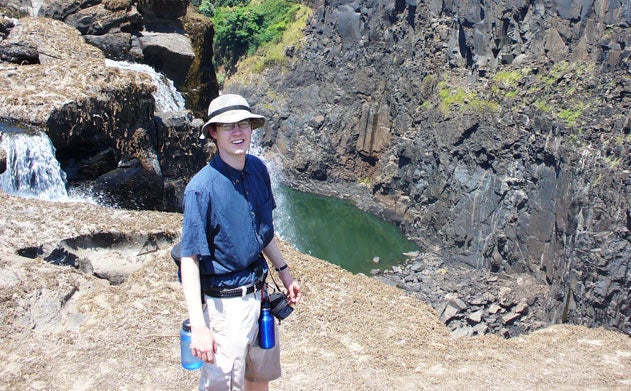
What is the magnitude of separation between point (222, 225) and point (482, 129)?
41.1m

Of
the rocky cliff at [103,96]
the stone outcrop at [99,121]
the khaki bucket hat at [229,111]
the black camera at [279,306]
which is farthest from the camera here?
the rocky cliff at [103,96]

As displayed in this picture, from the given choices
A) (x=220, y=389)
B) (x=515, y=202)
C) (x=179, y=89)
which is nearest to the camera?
(x=220, y=389)

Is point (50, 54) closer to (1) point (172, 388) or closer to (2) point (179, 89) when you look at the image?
(2) point (179, 89)

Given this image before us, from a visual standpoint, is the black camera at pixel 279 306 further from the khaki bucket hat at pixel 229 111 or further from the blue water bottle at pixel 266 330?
the khaki bucket hat at pixel 229 111

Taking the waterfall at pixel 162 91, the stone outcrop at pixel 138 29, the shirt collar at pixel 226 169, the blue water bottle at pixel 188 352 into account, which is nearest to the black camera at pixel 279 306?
the blue water bottle at pixel 188 352

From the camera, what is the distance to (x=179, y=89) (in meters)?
24.8

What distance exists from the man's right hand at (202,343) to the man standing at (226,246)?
0.06 m

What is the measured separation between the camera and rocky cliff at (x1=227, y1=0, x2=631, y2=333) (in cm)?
3472

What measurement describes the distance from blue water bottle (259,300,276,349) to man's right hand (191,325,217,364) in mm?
632

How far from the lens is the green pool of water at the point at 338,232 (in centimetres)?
4478

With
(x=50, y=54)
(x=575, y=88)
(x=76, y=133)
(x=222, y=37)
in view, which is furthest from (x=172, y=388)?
(x=222, y=37)

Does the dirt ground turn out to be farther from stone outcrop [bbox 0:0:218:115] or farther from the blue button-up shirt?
stone outcrop [bbox 0:0:218:115]

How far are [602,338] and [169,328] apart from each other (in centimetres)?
600

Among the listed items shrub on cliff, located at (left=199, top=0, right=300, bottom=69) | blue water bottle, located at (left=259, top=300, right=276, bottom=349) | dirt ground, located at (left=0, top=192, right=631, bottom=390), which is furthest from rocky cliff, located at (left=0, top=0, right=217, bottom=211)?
shrub on cliff, located at (left=199, top=0, right=300, bottom=69)
